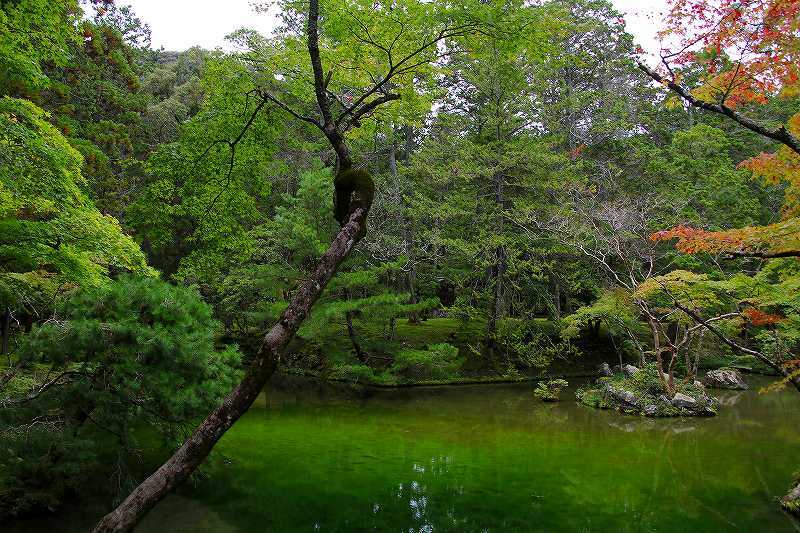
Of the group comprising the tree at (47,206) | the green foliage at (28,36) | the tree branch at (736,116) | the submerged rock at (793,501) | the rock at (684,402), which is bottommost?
the rock at (684,402)

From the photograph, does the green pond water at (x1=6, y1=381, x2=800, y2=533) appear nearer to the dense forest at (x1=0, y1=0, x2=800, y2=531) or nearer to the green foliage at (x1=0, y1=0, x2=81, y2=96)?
the dense forest at (x1=0, y1=0, x2=800, y2=531)

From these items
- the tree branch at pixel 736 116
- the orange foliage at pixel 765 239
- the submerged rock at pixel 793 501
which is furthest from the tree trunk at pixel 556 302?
the tree branch at pixel 736 116

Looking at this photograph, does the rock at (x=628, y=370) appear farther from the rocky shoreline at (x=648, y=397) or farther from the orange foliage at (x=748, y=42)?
the orange foliage at (x=748, y=42)

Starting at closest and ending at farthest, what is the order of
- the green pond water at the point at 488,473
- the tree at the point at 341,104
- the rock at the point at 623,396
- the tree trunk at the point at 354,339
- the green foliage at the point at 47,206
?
the tree at the point at 341,104
the green foliage at the point at 47,206
the green pond water at the point at 488,473
the rock at the point at 623,396
the tree trunk at the point at 354,339

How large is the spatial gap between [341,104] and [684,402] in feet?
36.1

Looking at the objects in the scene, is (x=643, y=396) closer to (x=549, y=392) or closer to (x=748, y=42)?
(x=549, y=392)

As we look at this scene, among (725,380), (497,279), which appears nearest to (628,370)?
(725,380)

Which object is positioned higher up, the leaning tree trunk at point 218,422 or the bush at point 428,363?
the leaning tree trunk at point 218,422

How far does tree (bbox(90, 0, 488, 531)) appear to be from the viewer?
9.84ft

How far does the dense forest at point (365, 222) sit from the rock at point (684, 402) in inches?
1.9

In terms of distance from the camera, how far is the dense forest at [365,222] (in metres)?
4.57

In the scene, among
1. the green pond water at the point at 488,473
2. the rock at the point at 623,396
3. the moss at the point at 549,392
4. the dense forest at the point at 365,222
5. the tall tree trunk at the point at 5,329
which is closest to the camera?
the dense forest at the point at 365,222

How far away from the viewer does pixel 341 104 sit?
4387 millimetres

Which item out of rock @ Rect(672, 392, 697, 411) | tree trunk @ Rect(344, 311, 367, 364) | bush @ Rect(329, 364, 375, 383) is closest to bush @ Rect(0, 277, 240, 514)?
bush @ Rect(329, 364, 375, 383)
